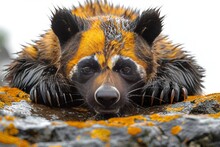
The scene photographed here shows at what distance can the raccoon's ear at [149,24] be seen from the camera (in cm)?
854

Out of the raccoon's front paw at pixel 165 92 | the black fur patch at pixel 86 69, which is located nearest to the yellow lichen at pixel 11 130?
the black fur patch at pixel 86 69

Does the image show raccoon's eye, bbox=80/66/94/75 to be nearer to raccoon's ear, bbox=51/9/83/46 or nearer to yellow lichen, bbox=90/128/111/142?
raccoon's ear, bbox=51/9/83/46

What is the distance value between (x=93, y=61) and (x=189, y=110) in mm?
2013

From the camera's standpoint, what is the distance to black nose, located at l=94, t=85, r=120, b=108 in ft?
20.8

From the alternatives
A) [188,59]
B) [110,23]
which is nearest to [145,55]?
[110,23]

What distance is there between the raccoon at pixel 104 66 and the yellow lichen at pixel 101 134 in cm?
245

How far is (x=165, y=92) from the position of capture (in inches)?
306

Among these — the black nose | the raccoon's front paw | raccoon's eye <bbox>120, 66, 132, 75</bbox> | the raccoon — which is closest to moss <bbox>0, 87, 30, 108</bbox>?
the raccoon

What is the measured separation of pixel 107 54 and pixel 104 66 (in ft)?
0.91

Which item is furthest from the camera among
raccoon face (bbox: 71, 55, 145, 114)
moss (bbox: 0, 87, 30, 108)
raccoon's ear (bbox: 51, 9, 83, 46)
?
raccoon's ear (bbox: 51, 9, 83, 46)

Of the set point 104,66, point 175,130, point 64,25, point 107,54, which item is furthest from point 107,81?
point 175,130

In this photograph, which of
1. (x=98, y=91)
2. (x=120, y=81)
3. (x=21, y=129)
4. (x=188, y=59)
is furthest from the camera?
(x=188, y=59)

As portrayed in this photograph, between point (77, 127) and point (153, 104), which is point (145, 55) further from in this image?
point (77, 127)

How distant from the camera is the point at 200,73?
9.81 metres
